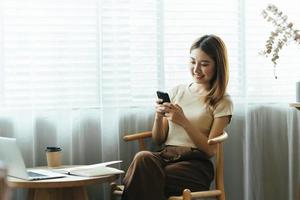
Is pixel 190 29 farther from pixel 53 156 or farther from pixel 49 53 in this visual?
pixel 53 156

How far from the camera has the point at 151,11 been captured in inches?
120

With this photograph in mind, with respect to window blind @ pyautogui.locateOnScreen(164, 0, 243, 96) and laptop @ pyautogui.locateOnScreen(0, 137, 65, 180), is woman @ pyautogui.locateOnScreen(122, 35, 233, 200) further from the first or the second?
laptop @ pyautogui.locateOnScreen(0, 137, 65, 180)

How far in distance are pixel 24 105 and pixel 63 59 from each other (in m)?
0.29

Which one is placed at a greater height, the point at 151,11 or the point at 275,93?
the point at 151,11

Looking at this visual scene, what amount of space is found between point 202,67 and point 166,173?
567 millimetres

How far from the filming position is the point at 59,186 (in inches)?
93.8

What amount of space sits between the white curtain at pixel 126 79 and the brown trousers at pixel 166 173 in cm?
36

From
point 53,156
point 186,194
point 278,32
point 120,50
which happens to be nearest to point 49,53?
point 120,50

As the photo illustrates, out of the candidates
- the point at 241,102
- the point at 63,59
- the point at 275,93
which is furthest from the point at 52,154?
the point at 275,93

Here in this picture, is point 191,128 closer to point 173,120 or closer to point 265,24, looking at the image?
point 173,120

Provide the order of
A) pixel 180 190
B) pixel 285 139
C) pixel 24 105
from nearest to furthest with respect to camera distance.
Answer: pixel 180 190
pixel 24 105
pixel 285 139

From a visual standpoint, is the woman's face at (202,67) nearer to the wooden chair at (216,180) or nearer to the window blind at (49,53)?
the wooden chair at (216,180)

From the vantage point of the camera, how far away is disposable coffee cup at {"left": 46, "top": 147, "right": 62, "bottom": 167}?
9.09ft

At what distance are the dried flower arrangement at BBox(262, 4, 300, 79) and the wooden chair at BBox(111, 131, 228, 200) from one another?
0.55 m
